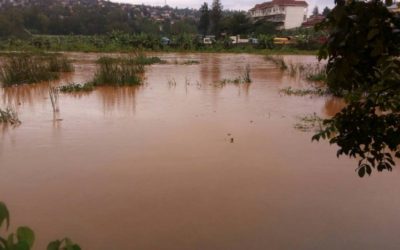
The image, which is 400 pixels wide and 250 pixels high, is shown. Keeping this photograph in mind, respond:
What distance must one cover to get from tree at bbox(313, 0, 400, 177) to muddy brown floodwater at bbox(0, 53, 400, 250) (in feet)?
5.61

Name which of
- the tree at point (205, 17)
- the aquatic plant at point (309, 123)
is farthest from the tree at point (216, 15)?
the aquatic plant at point (309, 123)

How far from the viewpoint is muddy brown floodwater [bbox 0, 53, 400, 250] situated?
12.0 feet

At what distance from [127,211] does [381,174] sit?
2.93 metres

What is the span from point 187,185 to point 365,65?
125 inches

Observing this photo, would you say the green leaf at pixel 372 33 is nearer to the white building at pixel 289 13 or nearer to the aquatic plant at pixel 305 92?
the aquatic plant at pixel 305 92

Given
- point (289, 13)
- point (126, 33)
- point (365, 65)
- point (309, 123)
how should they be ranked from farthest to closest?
point (289, 13) < point (126, 33) < point (309, 123) < point (365, 65)

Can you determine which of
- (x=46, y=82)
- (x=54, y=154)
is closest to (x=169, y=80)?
(x=46, y=82)

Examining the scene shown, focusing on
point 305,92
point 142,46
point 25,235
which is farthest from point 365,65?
point 142,46

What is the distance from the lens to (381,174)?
5020 mm

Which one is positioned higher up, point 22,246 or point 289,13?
point 289,13

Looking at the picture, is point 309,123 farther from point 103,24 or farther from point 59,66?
point 103,24

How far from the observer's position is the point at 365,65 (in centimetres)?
181

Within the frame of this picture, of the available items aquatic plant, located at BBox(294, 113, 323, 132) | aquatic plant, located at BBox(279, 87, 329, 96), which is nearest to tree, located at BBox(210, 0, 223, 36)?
aquatic plant, located at BBox(279, 87, 329, 96)

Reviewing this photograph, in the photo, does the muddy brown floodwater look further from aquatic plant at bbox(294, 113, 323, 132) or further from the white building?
the white building
